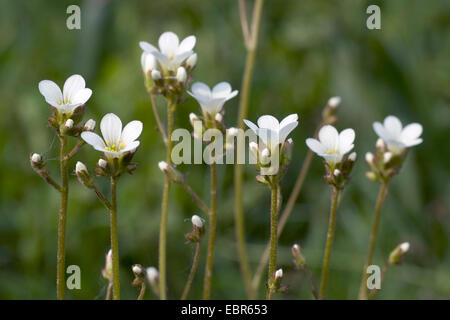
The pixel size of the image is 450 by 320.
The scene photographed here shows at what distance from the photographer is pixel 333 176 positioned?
1.23 m

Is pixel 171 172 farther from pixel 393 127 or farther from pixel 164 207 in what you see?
pixel 393 127

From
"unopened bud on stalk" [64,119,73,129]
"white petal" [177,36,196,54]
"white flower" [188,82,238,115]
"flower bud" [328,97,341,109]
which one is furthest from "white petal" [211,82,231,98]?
"flower bud" [328,97,341,109]

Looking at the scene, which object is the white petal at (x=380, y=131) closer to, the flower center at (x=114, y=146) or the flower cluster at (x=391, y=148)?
the flower cluster at (x=391, y=148)

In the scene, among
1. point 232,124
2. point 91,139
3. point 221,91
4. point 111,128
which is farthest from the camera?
point 232,124

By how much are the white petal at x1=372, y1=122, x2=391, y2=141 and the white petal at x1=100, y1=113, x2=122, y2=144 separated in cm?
53

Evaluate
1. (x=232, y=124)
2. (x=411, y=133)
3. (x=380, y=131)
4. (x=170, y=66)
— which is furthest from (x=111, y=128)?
(x=232, y=124)

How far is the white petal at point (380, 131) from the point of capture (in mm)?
1277

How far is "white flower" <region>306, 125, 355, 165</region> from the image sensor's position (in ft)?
4.02

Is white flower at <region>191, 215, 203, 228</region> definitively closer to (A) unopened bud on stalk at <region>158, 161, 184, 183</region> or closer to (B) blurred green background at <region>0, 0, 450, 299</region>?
(A) unopened bud on stalk at <region>158, 161, 184, 183</region>

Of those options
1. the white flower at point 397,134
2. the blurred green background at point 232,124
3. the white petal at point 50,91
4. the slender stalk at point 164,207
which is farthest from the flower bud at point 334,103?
the white petal at point 50,91

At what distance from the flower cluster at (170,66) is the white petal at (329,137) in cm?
31

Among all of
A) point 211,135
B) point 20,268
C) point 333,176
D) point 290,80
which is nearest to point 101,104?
point 20,268

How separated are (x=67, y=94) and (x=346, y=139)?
1.89 ft

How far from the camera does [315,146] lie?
48.3 inches
